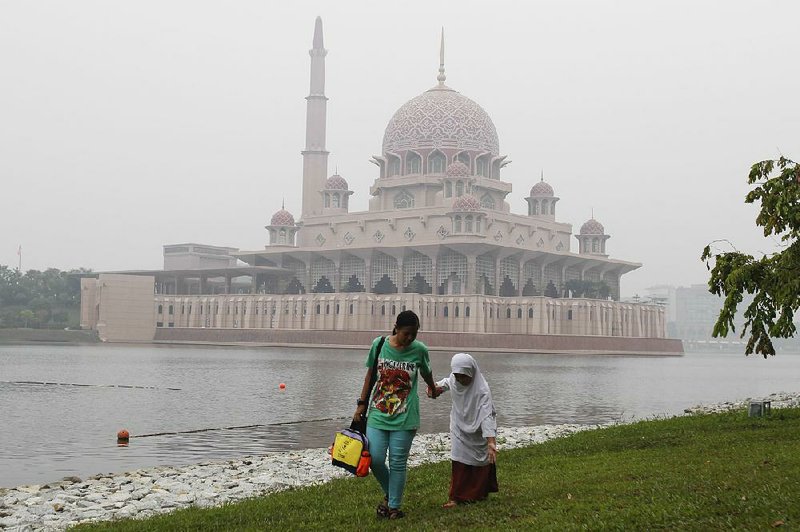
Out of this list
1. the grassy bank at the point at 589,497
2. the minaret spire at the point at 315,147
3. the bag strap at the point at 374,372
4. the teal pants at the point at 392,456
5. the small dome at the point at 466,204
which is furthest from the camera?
the minaret spire at the point at 315,147

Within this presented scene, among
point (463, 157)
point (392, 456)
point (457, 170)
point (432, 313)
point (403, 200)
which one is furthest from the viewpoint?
point (403, 200)

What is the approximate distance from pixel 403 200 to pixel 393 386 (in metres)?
79.4

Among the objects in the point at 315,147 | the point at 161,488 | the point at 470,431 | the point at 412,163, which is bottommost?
the point at 161,488

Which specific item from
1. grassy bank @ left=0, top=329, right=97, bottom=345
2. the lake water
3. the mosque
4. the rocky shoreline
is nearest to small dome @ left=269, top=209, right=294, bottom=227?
the mosque

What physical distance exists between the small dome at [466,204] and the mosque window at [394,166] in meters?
11.4

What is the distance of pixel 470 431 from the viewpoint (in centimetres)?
955

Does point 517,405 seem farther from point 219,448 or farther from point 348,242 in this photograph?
point 348,242

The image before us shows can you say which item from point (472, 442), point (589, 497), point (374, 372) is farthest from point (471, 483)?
point (374, 372)

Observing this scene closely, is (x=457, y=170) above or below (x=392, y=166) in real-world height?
below

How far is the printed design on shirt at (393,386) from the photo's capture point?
9.27m

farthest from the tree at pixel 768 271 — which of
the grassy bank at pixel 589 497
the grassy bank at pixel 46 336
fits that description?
the grassy bank at pixel 46 336

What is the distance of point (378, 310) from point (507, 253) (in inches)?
464

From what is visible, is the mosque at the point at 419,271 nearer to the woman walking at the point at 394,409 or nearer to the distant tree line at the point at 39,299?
the distant tree line at the point at 39,299

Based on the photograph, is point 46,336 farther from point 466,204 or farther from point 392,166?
point 466,204
